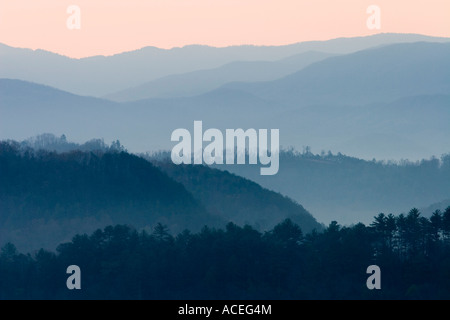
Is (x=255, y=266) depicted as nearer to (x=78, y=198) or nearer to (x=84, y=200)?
(x=84, y=200)

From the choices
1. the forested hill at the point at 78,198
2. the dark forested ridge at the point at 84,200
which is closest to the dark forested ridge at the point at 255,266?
the dark forested ridge at the point at 84,200

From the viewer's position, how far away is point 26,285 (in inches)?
3519

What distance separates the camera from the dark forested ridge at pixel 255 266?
262ft

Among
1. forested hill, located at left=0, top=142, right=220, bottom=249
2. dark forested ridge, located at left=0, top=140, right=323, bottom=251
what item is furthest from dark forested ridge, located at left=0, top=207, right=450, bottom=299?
forested hill, located at left=0, top=142, right=220, bottom=249

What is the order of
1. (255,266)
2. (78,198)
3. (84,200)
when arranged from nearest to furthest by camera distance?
(255,266) < (78,198) < (84,200)

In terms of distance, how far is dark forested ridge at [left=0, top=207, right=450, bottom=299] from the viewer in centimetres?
7981

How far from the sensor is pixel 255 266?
8431 centimetres

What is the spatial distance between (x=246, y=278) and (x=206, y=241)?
Answer: 32.2ft

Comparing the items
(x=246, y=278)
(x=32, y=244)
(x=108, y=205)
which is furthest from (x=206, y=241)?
(x=108, y=205)

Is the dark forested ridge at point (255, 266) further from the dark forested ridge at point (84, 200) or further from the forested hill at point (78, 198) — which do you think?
the forested hill at point (78, 198)

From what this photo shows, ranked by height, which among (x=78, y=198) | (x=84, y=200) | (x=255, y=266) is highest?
(x=78, y=198)

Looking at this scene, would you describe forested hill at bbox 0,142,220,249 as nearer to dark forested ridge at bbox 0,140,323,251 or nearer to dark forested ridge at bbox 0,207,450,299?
dark forested ridge at bbox 0,140,323,251

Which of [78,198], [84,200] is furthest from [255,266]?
[78,198]
